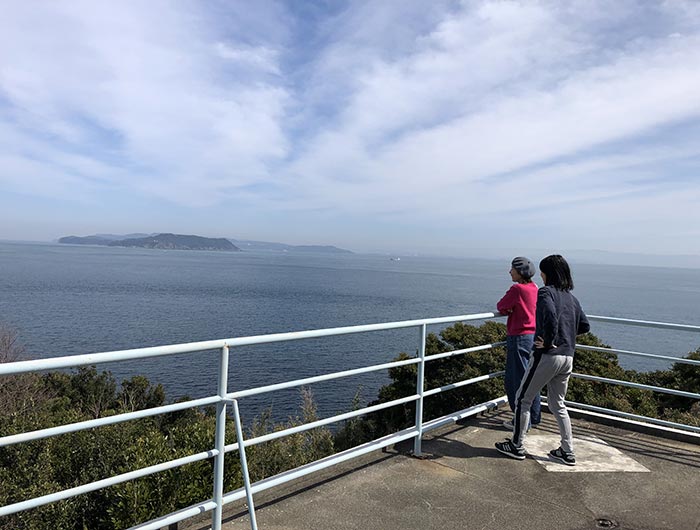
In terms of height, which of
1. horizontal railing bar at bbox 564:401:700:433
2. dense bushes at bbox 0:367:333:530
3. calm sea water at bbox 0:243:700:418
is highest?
horizontal railing bar at bbox 564:401:700:433

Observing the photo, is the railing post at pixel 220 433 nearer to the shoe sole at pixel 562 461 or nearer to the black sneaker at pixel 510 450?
the black sneaker at pixel 510 450

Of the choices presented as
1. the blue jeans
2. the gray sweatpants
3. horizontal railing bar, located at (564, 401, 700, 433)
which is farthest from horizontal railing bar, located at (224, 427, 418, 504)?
horizontal railing bar, located at (564, 401, 700, 433)

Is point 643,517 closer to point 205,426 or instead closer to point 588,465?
point 588,465

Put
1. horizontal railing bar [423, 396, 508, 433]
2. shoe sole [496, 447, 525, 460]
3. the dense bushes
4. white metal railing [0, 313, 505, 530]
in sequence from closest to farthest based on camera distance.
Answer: white metal railing [0, 313, 505, 530]
shoe sole [496, 447, 525, 460]
horizontal railing bar [423, 396, 508, 433]
the dense bushes

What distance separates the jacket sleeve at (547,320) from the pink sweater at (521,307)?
50cm

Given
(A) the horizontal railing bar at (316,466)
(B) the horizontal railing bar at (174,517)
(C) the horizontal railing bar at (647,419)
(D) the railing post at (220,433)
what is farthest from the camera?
(C) the horizontal railing bar at (647,419)

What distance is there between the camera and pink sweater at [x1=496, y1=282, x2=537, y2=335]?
4.62 m

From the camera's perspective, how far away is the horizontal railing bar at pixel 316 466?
125 inches

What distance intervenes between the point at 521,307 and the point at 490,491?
164 cm

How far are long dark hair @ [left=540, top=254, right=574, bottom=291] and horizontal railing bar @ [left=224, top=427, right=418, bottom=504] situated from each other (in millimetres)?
1682

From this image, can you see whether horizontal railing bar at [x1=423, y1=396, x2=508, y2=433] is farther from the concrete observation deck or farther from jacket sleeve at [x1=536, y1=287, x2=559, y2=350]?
jacket sleeve at [x1=536, y1=287, x2=559, y2=350]

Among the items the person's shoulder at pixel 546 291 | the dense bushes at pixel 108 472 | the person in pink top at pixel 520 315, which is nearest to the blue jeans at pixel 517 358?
the person in pink top at pixel 520 315

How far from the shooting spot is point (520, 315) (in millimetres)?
4660

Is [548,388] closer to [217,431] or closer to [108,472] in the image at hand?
[217,431]
